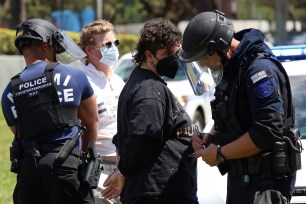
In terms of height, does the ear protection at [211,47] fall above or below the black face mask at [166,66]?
above

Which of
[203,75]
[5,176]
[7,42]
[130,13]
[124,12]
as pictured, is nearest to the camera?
[203,75]

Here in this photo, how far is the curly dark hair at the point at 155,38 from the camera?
16.2 feet

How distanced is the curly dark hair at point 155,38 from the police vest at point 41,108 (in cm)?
62

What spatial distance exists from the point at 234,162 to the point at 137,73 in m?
0.79

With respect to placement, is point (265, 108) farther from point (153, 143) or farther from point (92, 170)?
point (92, 170)

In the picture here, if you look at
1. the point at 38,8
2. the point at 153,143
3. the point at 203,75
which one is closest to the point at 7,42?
the point at 203,75

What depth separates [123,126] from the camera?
4844 mm

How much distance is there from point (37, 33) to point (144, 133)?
A: 121 cm

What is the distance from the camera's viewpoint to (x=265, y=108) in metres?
4.36

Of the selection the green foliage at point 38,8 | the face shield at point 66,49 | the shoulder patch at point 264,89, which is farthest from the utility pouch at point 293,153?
the green foliage at point 38,8

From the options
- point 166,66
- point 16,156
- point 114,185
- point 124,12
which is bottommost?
point 124,12

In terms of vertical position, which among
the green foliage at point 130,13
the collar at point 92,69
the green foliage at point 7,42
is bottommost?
the green foliage at point 130,13

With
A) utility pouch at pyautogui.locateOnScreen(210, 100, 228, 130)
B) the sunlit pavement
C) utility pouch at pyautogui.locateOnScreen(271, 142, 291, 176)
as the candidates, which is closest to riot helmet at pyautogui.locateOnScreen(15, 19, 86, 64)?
utility pouch at pyautogui.locateOnScreen(210, 100, 228, 130)

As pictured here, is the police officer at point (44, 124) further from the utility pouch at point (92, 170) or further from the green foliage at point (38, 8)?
the green foliage at point (38, 8)
